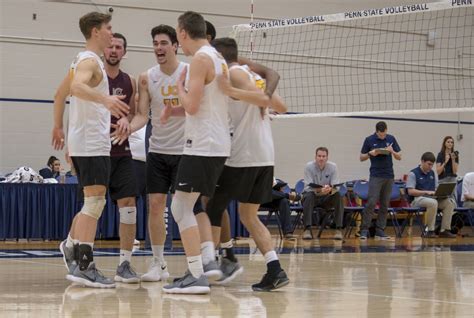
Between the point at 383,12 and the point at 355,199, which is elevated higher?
the point at 383,12

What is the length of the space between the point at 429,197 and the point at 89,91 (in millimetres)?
10919

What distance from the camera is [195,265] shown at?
581cm

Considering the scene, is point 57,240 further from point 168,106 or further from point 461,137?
point 461,137

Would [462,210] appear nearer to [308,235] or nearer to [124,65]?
[308,235]

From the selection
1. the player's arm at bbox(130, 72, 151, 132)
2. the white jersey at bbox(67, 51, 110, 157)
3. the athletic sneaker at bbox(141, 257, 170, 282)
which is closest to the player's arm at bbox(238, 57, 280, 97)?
the player's arm at bbox(130, 72, 151, 132)

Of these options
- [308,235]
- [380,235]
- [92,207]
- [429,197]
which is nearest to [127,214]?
[92,207]

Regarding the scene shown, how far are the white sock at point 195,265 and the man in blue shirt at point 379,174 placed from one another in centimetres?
887

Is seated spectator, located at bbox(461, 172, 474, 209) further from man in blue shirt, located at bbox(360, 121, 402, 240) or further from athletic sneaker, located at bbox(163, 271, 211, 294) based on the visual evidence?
athletic sneaker, located at bbox(163, 271, 211, 294)

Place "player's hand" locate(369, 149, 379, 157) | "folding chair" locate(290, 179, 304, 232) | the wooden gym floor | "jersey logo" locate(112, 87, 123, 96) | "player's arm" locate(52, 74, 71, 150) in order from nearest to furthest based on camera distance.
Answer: the wooden gym floor
"player's arm" locate(52, 74, 71, 150)
"jersey logo" locate(112, 87, 123, 96)
"player's hand" locate(369, 149, 379, 157)
"folding chair" locate(290, 179, 304, 232)

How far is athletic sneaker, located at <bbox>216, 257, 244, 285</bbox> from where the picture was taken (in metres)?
6.61

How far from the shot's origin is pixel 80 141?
6.27 meters

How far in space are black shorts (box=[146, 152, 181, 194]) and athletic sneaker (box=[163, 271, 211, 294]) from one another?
1042 mm

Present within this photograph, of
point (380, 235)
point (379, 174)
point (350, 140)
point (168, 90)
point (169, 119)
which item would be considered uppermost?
point (350, 140)

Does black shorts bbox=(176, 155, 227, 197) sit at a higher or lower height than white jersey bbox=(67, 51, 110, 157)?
lower
